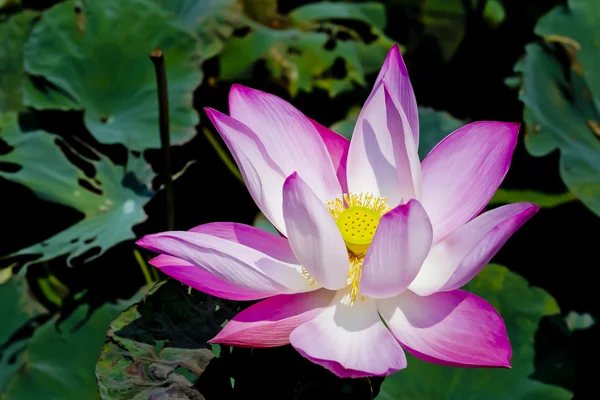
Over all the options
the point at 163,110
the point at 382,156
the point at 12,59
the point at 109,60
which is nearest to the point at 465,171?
the point at 382,156

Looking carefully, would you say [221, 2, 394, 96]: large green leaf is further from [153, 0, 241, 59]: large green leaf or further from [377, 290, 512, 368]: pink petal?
[377, 290, 512, 368]: pink petal

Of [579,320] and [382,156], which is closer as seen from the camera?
[382,156]

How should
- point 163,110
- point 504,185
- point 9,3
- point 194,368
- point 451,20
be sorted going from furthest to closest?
point 451,20, point 9,3, point 504,185, point 163,110, point 194,368

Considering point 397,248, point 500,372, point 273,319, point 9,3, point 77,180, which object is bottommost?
point 500,372

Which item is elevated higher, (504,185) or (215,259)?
(215,259)

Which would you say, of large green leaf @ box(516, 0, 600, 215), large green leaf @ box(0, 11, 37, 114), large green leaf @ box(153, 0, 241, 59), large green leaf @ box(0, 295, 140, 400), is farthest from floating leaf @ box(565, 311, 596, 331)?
large green leaf @ box(0, 11, 37, 114)

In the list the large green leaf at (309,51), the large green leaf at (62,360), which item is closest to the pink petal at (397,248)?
the large green leaf at (62,360)

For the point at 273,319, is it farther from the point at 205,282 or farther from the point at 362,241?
the point at 362,241
